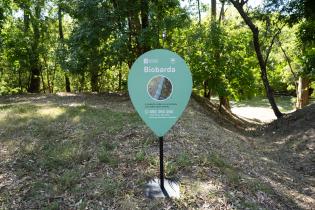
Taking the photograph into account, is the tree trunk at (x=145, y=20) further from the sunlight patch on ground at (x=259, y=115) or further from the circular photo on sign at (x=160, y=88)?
the sunlight patch on ground at (x=259, y=115)

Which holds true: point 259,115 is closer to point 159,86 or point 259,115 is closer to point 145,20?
point 145,20

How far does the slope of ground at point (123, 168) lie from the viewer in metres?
4.12

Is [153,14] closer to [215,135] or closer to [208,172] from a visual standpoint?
[215,135]

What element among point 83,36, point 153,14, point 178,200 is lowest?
point 178,200

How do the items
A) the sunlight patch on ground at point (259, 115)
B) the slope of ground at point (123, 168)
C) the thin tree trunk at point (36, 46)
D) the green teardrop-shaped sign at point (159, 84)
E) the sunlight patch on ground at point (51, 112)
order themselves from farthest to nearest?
1. the sunlight patch on ground at point (259, 115)
2. the thin tree trunk at point (36, 46)
3. the sunlight patch on ground at point (51, 112)
4. the slope of ground at point (123, 168)
5. the green teardrop-shaped sign at point (159, 84)

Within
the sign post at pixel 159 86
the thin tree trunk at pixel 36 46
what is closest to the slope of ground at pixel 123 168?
the sign post at pixel 159 86

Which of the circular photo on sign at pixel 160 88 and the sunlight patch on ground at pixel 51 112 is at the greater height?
the circular photo on sign at pixel 160 88

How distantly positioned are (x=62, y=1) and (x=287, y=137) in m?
9.18

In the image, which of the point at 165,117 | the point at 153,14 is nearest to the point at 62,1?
the point at 153,14

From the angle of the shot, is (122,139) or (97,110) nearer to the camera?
(122,139)

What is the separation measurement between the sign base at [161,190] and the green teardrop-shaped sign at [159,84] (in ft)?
2.75

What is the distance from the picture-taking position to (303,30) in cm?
1021

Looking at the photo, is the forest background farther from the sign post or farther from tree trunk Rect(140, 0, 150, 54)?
the sign post

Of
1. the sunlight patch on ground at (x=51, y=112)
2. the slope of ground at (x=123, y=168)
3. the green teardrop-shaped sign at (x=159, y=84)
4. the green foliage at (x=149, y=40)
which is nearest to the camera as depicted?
the green teardrop-shaped sign at (x=159, y=84)
